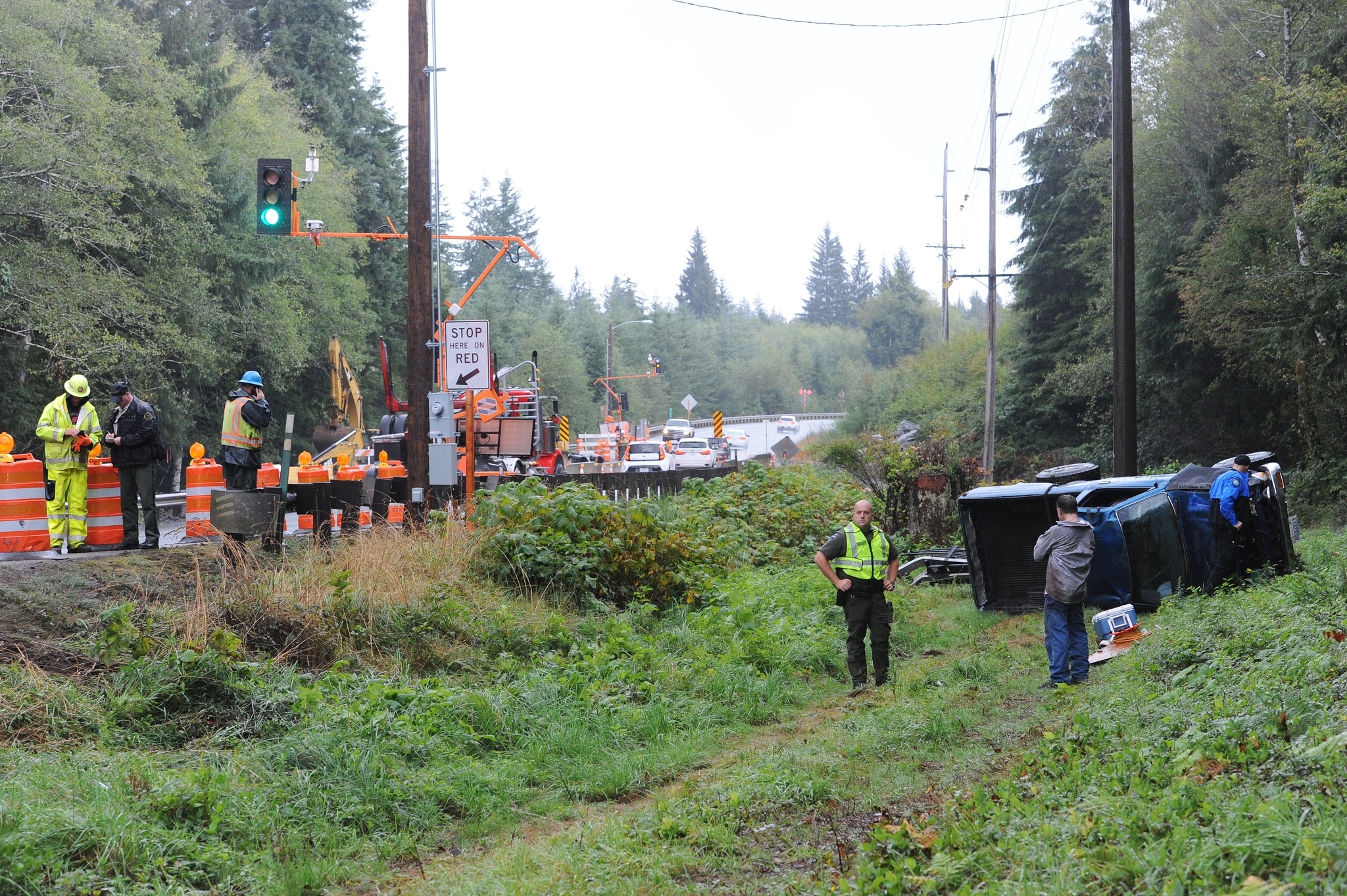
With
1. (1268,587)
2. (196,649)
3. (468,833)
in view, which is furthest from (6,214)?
(1268,587)

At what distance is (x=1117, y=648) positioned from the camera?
429 inches

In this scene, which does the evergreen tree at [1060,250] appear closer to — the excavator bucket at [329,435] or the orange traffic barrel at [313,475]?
the excavator bucket at [329,435]

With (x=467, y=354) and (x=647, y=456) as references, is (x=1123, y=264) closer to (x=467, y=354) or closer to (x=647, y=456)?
(x=467, y=354)

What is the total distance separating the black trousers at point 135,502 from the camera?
12633mm

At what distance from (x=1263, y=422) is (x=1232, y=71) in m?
9.33

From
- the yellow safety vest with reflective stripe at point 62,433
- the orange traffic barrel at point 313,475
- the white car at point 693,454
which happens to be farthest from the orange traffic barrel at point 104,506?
the white car at point 693,454

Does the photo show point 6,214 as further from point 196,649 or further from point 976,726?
point 976,726

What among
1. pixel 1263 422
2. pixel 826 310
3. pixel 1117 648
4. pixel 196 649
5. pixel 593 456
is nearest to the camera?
pixel 196 649

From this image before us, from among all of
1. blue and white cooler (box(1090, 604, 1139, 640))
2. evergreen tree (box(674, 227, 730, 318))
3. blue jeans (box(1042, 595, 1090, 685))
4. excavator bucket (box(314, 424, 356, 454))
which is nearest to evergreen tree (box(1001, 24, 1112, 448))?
excavator bucket (box(314, 424, 356, 454))

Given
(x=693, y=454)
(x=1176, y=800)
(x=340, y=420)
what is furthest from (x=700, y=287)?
(x=1176, y=800)

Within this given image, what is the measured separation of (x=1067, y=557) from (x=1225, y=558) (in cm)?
331

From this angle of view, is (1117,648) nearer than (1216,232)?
Yes

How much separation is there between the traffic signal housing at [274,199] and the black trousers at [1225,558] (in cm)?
1230

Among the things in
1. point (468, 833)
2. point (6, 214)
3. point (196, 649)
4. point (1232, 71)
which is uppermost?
point (1232, 71)
